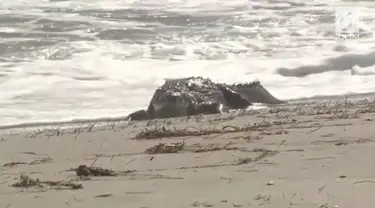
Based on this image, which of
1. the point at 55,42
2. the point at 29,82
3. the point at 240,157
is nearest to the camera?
the point at 240,157

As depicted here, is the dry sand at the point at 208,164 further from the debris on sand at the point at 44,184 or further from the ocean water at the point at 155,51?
the ocean water at the point at 155,51

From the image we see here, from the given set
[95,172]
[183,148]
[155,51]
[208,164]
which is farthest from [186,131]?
[155,51]

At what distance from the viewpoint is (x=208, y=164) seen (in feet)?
8.80

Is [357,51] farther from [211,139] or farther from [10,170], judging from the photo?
[10,170]

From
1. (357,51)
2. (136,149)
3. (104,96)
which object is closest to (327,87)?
(357,51)

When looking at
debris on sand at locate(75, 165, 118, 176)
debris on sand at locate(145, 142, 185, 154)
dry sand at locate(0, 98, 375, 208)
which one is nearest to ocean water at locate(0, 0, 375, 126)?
dry sand at locate(0, 98, 375, 208)

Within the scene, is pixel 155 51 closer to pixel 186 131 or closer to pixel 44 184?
pixel 186 131

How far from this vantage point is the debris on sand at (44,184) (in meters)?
2.37

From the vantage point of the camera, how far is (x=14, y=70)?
607cm

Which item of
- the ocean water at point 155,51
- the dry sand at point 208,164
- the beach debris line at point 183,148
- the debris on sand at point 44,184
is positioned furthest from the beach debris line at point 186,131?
the ocean water at point 155,51

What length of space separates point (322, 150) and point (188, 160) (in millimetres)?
603

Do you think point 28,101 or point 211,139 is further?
point 28,101

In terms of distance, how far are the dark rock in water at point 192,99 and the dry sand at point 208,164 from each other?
21.8 inches

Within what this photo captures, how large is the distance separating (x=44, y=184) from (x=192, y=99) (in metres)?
2.45
